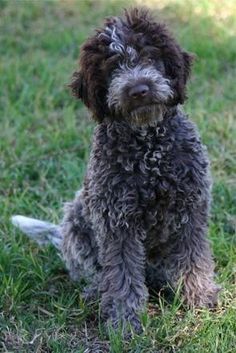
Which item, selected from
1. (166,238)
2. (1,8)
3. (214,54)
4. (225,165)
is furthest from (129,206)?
(1,8)

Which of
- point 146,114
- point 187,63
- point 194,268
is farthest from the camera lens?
point 194,268

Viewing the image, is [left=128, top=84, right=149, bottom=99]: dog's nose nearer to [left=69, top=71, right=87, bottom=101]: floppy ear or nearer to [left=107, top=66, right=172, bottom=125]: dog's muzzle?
[left=107, top=66, right=172, bottom=125]: dog's muzzle

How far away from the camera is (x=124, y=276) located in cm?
462

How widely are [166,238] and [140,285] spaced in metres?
0.30

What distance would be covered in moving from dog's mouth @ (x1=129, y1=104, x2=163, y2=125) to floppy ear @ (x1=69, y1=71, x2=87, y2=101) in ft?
1.08

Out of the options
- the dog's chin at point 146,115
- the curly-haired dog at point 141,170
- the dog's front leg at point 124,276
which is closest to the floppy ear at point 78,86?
the curly-haired dog at point 141,170

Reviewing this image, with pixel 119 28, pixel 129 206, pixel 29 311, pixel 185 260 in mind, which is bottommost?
pixel 29 311

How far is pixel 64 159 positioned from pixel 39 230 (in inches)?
42.1

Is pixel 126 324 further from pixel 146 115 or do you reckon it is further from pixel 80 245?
pixel 146 115

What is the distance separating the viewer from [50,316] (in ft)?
15.9

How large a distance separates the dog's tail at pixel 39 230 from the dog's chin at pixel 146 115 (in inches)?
54.5

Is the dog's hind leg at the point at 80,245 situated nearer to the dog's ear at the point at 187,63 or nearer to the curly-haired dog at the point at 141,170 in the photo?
the curly-haired dog at the point at 141,170

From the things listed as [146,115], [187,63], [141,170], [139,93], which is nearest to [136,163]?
[141,170]

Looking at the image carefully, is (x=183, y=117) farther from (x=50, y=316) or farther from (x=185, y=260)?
(x=50, y=316)
